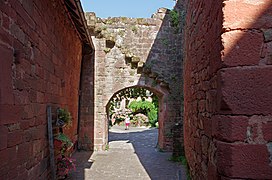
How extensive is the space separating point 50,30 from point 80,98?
15.0ft

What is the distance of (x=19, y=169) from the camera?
8.77 feet

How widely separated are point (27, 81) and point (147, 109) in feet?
61.5

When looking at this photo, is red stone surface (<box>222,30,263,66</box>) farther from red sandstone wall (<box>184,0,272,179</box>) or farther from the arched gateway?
the arched gateway

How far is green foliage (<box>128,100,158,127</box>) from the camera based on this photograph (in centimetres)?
2033

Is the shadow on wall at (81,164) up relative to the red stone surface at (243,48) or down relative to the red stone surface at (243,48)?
down

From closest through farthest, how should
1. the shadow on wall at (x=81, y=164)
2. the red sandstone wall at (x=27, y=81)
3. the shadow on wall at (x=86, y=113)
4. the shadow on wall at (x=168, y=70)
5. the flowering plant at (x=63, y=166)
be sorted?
the red sandstone wall at (x=27, y=81), the flowering plant at (x=63, y=166), the shadow on wall at (x=81, y=164), the shadow on wall at (x=86, y=113), the shadow on wall at (x=168, y=70)

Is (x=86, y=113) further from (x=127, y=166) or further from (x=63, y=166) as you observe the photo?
(x=63, y=166)

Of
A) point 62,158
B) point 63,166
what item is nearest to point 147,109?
point 62,158

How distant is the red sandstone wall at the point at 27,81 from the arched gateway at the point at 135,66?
12.4ft

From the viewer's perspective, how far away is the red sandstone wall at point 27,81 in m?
2.30

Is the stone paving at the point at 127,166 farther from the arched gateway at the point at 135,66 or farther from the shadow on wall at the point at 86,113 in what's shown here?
the arched gateway at the point at 135,66

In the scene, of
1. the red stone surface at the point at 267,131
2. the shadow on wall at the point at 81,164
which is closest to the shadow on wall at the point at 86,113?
the shadow on wall at the point at 81,164

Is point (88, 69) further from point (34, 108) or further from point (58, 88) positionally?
point (34, 108)

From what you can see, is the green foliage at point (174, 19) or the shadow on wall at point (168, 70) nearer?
the shadow on wall at point (168, 70)
